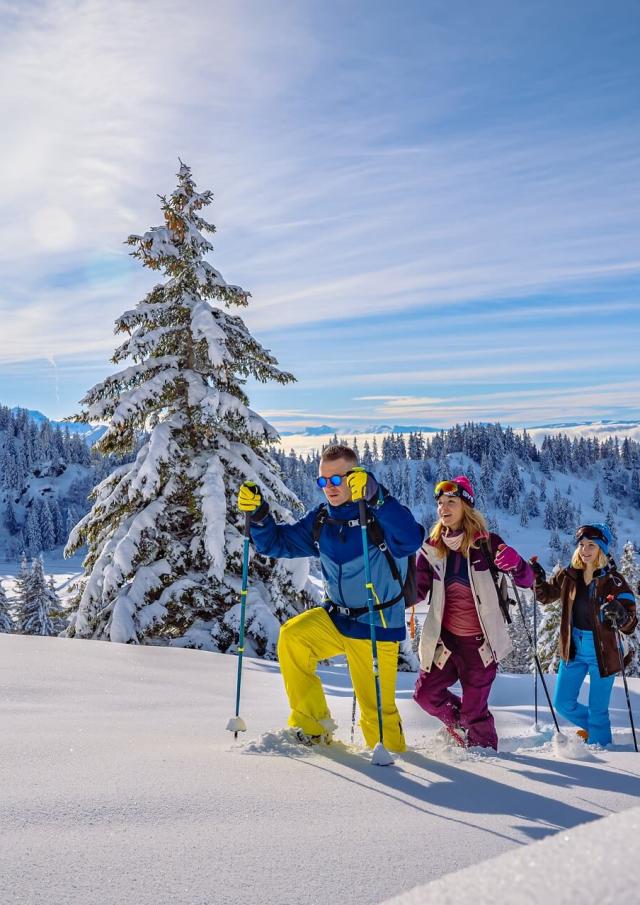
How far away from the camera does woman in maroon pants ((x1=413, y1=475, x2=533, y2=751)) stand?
5051mm

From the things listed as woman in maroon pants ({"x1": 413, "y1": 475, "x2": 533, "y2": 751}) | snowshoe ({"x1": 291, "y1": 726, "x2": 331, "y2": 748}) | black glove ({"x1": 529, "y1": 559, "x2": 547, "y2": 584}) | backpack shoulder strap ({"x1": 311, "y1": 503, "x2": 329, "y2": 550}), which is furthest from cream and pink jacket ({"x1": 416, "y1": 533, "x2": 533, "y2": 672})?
snowshoe ({"x1": 291, "y1": 726, "x2": 331, "y2": 748})

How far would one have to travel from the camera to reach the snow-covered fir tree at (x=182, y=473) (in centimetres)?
1184

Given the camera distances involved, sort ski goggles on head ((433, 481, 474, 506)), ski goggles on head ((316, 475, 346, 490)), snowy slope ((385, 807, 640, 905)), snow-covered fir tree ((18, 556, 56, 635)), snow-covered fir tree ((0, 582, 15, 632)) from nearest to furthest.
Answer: snowy slope ((385, 807, 640, 905))
ski goggles on head ((316, 475, 346, 490))
ski goggles on head ((433, 481, 474, 506))
snow-covered fir tree ((18, 556, 56, 635))
snow-covered fir tree ((0, 582, 15, 632))

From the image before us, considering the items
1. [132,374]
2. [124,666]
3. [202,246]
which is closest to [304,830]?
[124,666]

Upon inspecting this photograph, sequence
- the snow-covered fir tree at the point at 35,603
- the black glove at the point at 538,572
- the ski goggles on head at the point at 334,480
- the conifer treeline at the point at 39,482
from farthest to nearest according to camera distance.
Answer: the conifer treeline at the point at 39,482 → the snow-covered fir tree at the point at 35,603 → the black glove at the point at 538,572 → the ski goggles on head at the point at 334,480

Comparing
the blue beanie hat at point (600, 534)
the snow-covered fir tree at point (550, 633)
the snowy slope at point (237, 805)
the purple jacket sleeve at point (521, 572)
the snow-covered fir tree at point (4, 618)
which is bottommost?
the snow-covered fir tree at point (4, 618)

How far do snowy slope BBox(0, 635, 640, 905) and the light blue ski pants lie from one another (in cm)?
74

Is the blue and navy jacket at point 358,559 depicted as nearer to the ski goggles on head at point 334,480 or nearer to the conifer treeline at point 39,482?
the ski goggles on head at point 334,480

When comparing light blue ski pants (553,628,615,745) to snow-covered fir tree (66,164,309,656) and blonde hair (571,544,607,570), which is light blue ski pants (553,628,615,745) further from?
snow-covered fir tree (66,164,309,656)

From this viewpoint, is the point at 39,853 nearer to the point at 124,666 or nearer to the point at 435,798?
the point at 435,798

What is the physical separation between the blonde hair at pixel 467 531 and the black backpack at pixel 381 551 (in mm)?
456

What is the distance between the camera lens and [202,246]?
1393cm

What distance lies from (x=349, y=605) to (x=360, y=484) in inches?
37.6

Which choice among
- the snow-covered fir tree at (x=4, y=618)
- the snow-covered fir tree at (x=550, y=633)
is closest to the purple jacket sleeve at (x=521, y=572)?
the snow-covered fir tree at (x=550, y=633)
